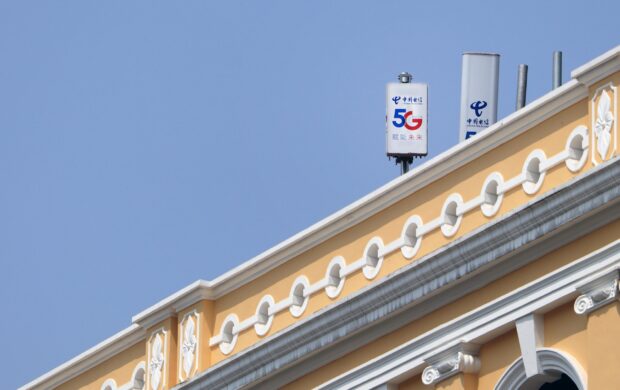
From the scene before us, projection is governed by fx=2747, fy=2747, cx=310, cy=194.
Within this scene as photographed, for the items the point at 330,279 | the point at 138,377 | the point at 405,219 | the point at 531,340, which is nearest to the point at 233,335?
the point at 330,279

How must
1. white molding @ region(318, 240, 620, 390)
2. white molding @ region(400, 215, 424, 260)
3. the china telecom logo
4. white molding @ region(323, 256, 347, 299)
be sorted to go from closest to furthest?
1. white molding @ region(318, 240, 620, 390)
2. white molding @ region(400, 215, 424, 260)
3. white molding @ region(323, 256, 347, 299)
4. the china telecom logo

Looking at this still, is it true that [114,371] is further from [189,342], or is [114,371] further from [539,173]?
[539,173]

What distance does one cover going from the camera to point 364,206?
3041 centimetres

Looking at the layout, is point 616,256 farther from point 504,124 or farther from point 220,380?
point 220,380

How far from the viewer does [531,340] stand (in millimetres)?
27875

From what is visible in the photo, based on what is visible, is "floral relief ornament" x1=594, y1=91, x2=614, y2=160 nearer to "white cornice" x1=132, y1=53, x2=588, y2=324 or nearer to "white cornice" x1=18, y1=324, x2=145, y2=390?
"white cornice" x1=132, y1=53, x2=588, y2=324

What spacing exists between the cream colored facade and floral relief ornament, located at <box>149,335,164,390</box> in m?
0.14

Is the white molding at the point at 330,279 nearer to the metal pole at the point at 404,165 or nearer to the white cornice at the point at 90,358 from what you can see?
the white cornice at the point at 90,358

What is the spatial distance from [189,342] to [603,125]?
23.2 feet

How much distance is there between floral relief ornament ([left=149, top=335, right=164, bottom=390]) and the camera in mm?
32938

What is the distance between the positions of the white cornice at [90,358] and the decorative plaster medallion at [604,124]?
7955mm

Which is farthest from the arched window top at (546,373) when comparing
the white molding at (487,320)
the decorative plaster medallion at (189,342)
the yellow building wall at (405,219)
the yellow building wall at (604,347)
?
the decorative plaster medallion at (189,342)

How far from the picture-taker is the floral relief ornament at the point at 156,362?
32.9 meters

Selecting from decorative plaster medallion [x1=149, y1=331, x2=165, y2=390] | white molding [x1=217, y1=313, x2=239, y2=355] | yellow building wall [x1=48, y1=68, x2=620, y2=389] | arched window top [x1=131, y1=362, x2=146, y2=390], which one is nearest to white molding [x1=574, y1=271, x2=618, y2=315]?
yellow building wall [x1=48, y1=68, x2=620, y2=389]
